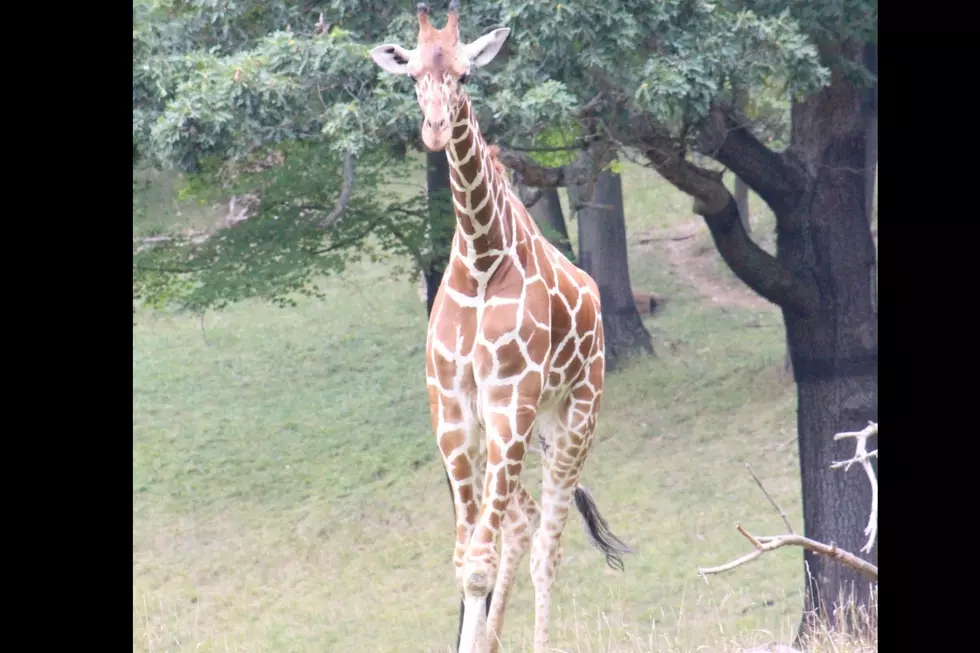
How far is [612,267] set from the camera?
1397cm

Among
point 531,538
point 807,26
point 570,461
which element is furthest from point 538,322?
point 807,26

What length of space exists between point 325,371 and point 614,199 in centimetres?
441

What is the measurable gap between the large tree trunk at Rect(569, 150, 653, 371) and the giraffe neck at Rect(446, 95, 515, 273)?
9.54m

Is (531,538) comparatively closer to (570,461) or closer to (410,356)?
(570,461)

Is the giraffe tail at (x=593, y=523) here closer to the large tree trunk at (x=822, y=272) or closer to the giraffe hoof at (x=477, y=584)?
the giraffe hoof at (x=477, y=584)

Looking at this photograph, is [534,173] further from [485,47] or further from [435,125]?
[435,125]

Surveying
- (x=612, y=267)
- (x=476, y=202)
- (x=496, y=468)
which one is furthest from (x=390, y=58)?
(x=612, y=267)

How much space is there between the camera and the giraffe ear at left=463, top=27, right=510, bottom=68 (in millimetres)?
3963

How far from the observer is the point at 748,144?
29.5ft

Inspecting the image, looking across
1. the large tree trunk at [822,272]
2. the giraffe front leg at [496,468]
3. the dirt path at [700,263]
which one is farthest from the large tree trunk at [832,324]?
the dirt path at [700,263]

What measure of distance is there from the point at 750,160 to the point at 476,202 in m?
5.27

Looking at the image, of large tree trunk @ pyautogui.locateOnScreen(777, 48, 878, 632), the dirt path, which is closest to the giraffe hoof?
large tree trunk @ pyautogui.locateOnScreen(777, 48, 878, 632)

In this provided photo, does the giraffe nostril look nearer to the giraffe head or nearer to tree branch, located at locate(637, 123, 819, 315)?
the giraffe head
